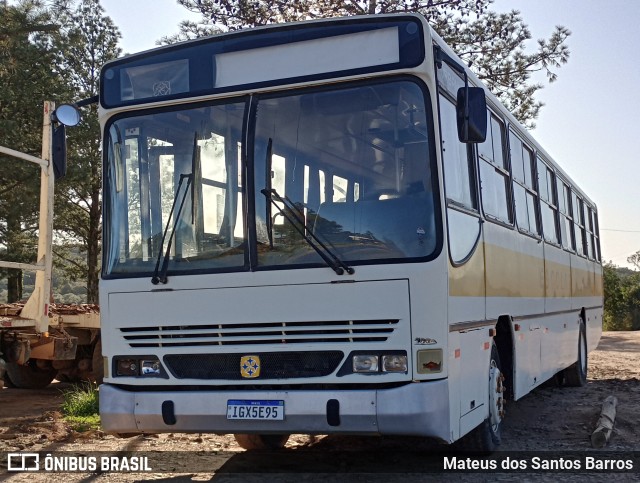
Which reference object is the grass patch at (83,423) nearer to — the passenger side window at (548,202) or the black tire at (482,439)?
the black tire at (482,439)

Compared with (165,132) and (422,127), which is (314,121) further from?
(165,132)

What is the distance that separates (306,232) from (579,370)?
8.64m

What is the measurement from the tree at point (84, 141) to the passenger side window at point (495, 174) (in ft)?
67.6

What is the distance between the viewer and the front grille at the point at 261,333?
6.08m

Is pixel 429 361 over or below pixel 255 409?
over

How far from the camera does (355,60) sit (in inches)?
254

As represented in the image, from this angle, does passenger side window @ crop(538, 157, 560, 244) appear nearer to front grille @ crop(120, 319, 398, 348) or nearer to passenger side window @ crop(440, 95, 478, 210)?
passenger side window @ crop(440, 95, 478, 210)

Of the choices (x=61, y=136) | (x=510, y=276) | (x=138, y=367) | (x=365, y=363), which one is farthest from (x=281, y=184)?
(x=510, y=276)

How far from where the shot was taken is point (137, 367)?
6621mm

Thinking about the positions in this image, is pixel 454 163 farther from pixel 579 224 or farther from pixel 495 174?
pixel 579 224

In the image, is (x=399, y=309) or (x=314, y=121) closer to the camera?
(x=399, y=309)

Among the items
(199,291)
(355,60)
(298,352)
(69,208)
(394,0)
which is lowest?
(298,352)

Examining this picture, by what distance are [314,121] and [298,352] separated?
167 cm

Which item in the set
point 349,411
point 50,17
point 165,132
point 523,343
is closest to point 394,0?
point 50,17
